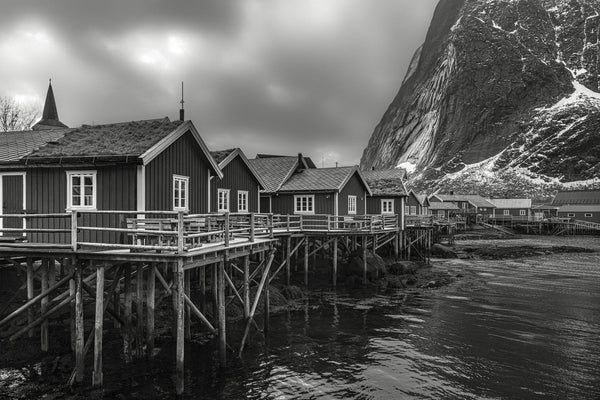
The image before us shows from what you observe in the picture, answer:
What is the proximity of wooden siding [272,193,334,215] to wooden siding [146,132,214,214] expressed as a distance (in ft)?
40.3

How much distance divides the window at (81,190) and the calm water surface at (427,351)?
735 centimetres

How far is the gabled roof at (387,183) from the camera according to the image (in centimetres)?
4038

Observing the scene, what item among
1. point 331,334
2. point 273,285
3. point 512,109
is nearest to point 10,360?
point 331,334

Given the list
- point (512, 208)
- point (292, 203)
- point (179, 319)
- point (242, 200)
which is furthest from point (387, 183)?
point (512, 208)

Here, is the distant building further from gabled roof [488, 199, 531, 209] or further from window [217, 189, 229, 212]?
Answer: window [217, 189, 229, 212]

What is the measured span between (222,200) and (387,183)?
2116 cm

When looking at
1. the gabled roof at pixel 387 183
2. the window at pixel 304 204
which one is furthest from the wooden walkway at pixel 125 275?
the gabled roof at pixel 387 183

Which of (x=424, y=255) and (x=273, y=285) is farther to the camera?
(x=424, y=255)

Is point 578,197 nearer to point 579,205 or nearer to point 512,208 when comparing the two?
point 579,205

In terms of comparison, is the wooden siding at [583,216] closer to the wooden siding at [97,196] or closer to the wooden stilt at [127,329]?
the wooden siding at [97,196]

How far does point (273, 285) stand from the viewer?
Result: 23328 millimetres

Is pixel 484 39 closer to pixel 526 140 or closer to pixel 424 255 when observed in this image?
pixel 526 140

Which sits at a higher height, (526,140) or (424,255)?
(526,140)

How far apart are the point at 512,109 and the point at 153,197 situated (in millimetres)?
164245
